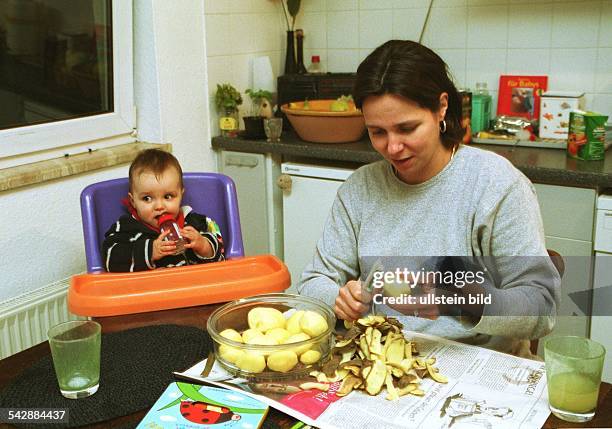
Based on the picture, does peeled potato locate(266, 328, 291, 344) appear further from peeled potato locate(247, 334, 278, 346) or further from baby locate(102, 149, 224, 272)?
baby locate(102, 149, 224, 272)

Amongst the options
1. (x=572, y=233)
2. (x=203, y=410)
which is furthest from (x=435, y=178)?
(x=572, y=233)

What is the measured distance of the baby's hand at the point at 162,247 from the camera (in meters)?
1.80

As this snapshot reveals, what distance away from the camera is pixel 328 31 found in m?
3.25

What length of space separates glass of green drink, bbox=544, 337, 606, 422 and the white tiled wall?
6.30 feet

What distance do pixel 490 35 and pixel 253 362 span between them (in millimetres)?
2167

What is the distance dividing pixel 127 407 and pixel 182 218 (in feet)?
3.13

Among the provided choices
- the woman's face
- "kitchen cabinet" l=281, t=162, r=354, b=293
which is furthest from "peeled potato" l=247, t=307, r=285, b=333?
"kitchen cabinet" l=281, t=162, r=354, b=293

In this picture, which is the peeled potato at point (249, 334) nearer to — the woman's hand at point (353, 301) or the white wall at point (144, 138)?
the woman's hand at point (353, 301)

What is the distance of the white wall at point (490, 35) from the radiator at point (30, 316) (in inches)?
66.9

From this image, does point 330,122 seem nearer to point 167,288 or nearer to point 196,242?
point 196,242

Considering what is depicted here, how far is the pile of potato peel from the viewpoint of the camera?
3.48ft

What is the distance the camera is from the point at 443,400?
3.38 ft

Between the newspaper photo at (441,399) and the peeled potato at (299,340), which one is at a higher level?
the peeled potato at (299,340)

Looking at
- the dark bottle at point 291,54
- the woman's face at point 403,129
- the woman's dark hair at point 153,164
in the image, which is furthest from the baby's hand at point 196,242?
the dark bottle at point 291,54
